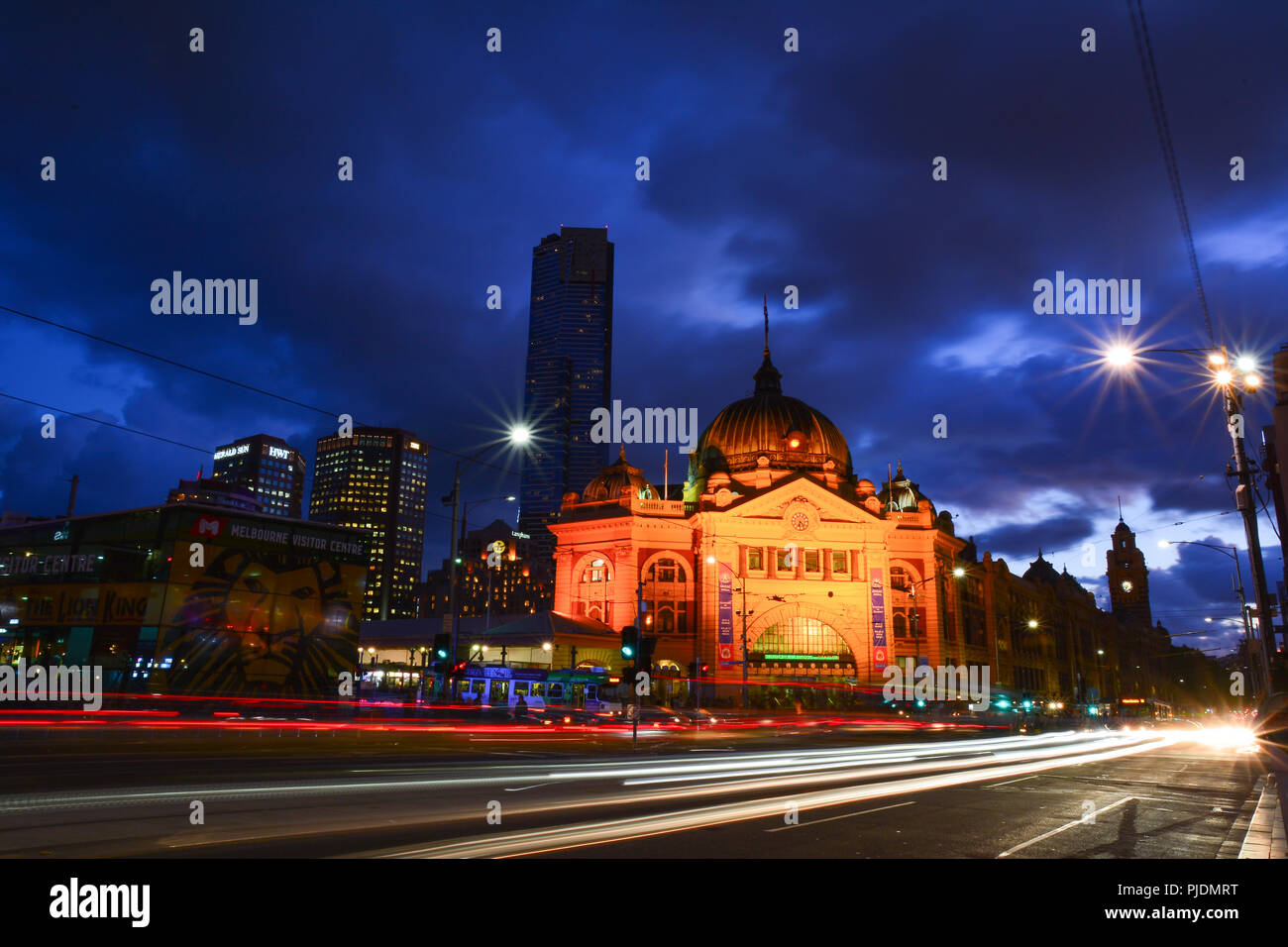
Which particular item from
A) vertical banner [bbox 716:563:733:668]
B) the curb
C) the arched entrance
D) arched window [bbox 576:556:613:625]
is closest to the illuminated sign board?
the arched entrance

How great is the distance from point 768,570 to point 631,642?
46.9 metres

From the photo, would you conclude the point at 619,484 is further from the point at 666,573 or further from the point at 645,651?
the point at 645,651

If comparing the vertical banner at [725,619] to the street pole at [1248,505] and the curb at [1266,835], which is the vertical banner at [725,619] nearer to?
the street pole at [1248,505]

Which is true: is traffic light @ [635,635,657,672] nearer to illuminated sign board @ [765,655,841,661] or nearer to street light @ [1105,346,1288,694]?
street light @ [1105,346,1288,694]

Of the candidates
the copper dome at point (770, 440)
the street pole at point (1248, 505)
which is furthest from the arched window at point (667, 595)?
the street pole at point (1248, 505)

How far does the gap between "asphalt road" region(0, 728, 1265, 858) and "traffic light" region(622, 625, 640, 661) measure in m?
4.70

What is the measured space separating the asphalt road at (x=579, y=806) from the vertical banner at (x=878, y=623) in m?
48.7

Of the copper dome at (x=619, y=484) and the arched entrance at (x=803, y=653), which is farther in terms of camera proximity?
the copper dome at (x=619, y=484)

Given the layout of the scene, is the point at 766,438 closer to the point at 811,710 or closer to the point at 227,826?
the point at 811,710

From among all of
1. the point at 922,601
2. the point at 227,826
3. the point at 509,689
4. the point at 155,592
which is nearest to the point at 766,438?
the point at 922,601

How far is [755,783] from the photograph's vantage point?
17.4m

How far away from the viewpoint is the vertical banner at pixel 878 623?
237 ft

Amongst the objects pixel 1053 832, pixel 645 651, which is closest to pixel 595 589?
pixel 645 651

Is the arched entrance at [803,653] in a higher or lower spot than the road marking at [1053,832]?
lower
